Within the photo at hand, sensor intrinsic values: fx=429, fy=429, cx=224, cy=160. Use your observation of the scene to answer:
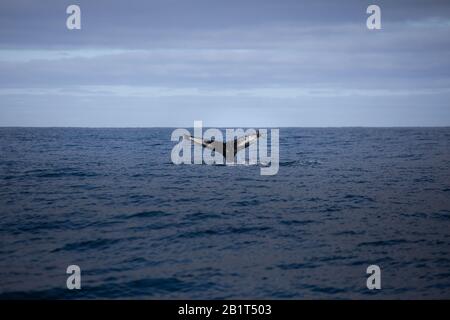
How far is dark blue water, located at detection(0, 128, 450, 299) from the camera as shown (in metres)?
13.1

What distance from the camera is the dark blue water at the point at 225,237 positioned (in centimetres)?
1312

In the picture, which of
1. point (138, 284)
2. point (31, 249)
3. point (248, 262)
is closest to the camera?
point (138, 284)

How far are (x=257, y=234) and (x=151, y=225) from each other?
5.04 meters

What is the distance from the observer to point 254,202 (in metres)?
25.8

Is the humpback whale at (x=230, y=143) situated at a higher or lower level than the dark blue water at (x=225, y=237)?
higher

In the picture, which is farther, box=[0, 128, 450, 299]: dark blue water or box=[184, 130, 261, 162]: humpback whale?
box=[184, 130, 261, 162]: humpback whale

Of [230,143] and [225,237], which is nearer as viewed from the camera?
[225,237]

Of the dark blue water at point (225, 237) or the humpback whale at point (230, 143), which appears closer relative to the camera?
the dark blue water at point (225, 237)

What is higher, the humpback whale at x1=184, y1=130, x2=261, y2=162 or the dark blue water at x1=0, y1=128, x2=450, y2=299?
the humpback whale at x1=184, y1=130, x2=261, y2=162

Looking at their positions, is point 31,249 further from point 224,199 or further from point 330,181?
point 330,181

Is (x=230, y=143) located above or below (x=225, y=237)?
above

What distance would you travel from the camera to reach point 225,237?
1811 centimetres

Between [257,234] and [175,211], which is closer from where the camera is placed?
[257,234]
